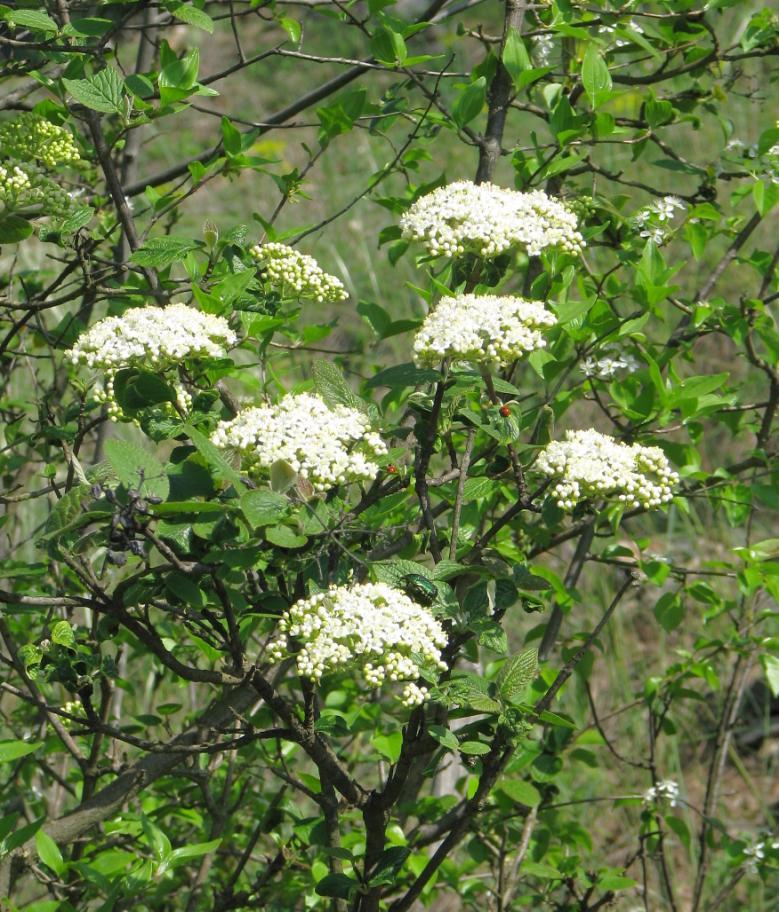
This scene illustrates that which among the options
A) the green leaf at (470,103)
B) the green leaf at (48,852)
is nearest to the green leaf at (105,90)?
the green leaf at (470,103)

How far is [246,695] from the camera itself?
2127mm

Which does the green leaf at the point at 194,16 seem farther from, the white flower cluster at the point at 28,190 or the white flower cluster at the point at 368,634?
the white flower cluster at the point at 368,634

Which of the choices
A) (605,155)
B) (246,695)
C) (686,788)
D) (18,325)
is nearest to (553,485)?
(246,695)

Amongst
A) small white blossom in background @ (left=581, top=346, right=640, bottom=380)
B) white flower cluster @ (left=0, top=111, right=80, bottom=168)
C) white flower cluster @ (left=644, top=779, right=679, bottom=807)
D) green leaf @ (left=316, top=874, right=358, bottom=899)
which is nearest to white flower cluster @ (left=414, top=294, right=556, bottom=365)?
small white blossom in background @ (left=581, top=346, right=640, bottom=380)

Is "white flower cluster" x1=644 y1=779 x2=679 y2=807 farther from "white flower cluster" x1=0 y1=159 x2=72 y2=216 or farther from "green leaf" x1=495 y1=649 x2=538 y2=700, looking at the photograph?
"white flower cluster" x1=0 y1=159 x2=72 y2=216

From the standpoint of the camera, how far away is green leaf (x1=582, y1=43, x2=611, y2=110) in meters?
1.87

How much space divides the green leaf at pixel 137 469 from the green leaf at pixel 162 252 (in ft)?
1.47

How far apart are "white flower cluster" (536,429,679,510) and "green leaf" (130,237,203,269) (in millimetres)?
649

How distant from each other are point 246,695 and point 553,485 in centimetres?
89

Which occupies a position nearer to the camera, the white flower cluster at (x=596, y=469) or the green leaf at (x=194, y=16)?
A: the white flower cluster at (x=596, y=469)

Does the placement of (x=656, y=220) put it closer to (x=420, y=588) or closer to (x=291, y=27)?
(x=291, y=27)

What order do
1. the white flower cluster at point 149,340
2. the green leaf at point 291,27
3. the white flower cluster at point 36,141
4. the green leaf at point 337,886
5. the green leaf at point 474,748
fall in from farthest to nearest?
the green leaf at point 291,27 → the white flower cluster at point 36,141 → the green leaf at point 337,886 → the green leaf at point 474,748 → the white flower cluster at point 149,340

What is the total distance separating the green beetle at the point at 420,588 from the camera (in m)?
1.42

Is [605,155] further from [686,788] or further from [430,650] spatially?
[430,650]
